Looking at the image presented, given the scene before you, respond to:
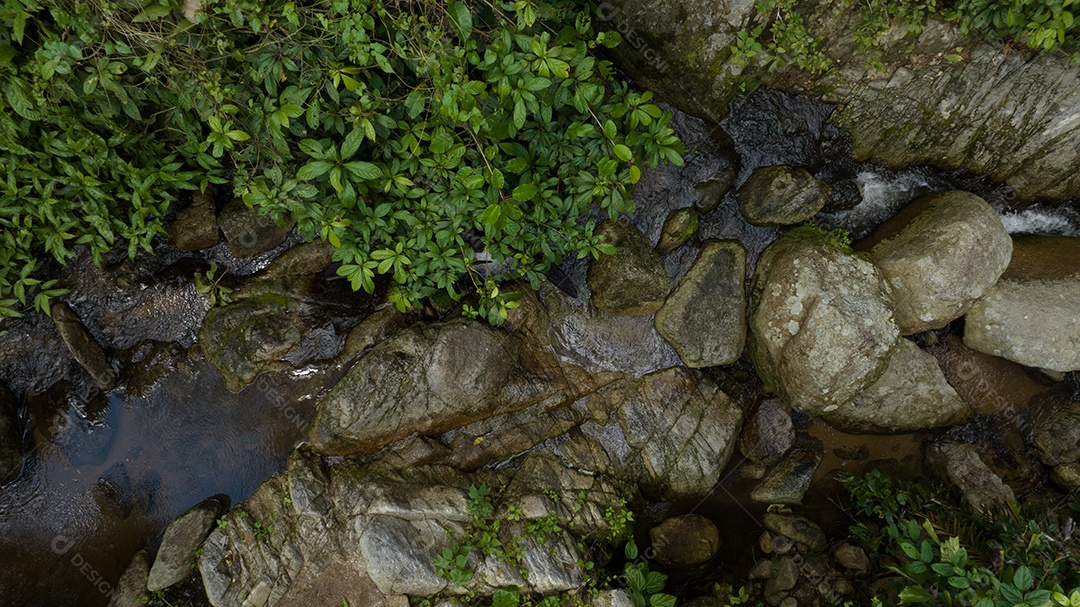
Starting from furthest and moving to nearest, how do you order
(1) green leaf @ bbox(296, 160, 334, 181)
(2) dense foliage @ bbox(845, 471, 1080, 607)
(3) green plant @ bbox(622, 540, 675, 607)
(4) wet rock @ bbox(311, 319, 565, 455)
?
(4) wet rock @ bbox(311, 319, 565, 455)
(3) green plant @ bbox(622, 540, 675, 607)
(2) dense foliage @ bbox(845, 471, 1080, 607)
(1) green leaf @ bbox(296, 160, 334, 181)

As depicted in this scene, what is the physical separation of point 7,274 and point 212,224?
5.76 ft

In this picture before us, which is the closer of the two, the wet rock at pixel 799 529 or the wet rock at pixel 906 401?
the wet rock at pixel 906 401

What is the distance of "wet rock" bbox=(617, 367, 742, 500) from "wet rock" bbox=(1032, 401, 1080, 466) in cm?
390

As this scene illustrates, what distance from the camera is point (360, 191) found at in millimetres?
4309

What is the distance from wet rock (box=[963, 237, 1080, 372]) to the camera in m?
5.90

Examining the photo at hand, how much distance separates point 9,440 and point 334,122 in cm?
556

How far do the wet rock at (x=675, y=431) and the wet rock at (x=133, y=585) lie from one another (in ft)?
18.7

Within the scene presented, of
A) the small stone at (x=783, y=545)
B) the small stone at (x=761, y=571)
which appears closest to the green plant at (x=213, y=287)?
the small stone at (x=761, y=571)

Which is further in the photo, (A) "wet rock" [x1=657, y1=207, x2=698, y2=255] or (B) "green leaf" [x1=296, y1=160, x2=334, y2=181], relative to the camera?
(A) "wet rock" [x1=657, y1=207, x2=698, y2=255]

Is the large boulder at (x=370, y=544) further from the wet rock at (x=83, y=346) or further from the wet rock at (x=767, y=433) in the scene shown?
the wet rock at (x=767, y=433)

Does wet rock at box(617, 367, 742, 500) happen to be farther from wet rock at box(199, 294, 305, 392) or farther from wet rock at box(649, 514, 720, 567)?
wet rock at box(199, 294, 305, 392)

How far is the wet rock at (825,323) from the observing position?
223 inches

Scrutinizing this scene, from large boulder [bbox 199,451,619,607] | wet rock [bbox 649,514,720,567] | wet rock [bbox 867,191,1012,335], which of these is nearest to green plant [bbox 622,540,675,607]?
large boulder [bbox 199,451,619,607]

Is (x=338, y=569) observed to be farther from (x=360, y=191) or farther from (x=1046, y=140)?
(x=1046, y=140)
